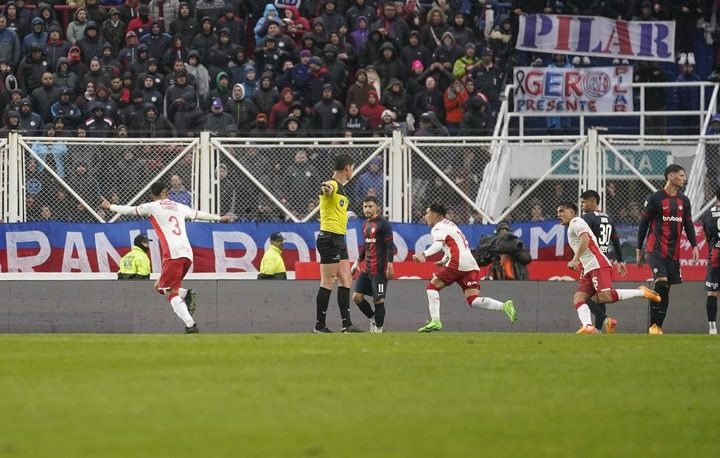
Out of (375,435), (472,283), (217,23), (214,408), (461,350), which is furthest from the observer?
(217,23)

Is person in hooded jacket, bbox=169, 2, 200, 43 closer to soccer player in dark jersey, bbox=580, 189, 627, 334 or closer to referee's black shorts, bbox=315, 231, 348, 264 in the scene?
soccer player in dark jersey, bbox=580, 189, 627, 334

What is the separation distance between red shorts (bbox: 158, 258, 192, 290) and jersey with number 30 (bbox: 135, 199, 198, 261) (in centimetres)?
7

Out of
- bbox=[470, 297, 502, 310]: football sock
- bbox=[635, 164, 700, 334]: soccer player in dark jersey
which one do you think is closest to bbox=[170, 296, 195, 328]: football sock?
bbox=[470, 297, 502, 310]: football sock

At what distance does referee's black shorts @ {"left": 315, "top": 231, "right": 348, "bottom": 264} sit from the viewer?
1973cm

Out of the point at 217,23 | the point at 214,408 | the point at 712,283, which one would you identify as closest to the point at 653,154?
the point at 712,283

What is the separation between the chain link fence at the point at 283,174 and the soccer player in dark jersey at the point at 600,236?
4401 millimetres

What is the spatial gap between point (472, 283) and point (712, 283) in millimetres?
3731

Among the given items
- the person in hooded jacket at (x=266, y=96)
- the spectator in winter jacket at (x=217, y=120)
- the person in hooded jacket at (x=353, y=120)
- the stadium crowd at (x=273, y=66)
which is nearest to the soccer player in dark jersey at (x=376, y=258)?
the stadium crowd at (x=273, y=66)

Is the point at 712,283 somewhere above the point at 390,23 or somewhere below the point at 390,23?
below

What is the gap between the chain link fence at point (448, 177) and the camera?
2545 centimetres

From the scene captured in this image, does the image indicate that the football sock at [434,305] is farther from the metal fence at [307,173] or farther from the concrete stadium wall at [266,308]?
the metal fence at [307,173]

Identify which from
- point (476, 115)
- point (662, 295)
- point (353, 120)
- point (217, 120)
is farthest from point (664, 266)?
point (217, 120)

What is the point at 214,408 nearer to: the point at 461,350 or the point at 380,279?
the point at 461,350

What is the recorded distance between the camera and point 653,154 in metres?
26.0
